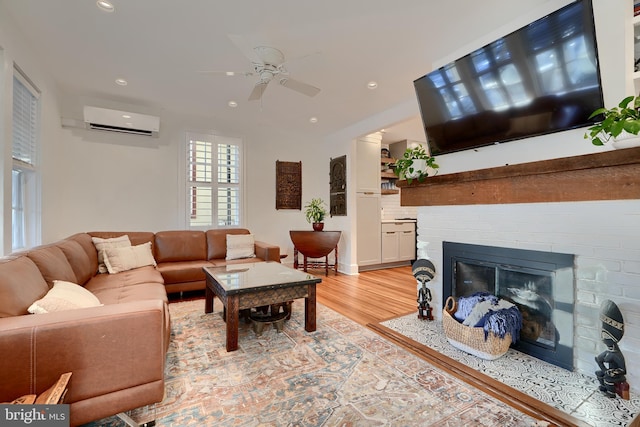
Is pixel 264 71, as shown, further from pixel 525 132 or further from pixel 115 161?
pixel 115 161

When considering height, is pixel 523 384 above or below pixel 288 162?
below

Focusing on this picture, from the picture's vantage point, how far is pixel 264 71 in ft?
8.16

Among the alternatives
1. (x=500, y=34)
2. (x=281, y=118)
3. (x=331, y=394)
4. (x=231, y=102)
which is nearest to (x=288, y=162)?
(x=281, y=118)

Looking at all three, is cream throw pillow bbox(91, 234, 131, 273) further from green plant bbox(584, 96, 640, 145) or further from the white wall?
green plant bbox(584, 96, 640, 145)

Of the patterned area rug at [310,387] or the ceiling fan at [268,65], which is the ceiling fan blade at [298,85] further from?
the patterned area rug at [310,387]

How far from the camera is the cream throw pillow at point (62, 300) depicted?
52.9 inches

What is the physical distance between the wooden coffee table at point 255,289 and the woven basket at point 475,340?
1075 mm

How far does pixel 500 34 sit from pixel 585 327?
215 cm

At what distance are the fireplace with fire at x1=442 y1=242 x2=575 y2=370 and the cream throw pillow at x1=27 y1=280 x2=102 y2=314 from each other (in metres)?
2.67

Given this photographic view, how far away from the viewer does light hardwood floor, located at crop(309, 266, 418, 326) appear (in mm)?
2877

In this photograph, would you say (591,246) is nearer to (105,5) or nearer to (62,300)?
(62,300)

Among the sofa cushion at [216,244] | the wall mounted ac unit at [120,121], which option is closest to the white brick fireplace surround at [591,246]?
the sofa cushion at [216,244]

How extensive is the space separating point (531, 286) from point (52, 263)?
338cm

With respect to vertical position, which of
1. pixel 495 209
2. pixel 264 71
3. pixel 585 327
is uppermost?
pixel 264 71
